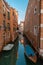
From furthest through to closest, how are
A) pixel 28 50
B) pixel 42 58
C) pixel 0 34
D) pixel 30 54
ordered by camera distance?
pixel 0 34 → pixel 28 50 → pixel 30 54 → pixel 42 58

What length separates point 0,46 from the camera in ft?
46.7

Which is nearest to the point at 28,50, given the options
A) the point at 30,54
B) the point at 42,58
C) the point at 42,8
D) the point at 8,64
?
the point at 30,54

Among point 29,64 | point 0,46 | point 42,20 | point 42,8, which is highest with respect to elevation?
point 42,8

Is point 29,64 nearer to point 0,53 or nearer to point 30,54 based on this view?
point 30,54

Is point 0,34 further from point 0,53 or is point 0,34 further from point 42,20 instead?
point 42,20

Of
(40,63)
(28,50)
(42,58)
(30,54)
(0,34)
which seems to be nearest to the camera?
(40,63)

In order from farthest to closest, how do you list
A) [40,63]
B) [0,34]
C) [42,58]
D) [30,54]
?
1. [0,34]
2. [30,54]
3. [42,58]
4. [40,63]

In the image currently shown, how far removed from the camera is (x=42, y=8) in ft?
39.3

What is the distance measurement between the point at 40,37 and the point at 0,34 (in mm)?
4909

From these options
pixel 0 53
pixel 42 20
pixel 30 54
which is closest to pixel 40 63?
pixel 30 54

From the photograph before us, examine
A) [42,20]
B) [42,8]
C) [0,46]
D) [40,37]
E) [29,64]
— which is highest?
[42,8]

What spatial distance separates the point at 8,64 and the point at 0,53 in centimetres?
334

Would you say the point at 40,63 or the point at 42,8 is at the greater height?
the point at 42,8

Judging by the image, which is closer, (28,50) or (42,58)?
(42,58)
